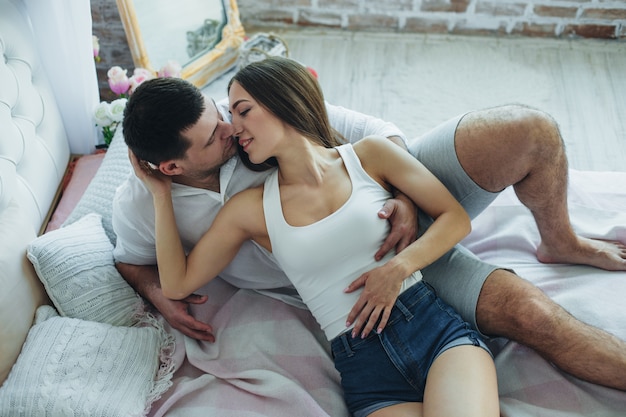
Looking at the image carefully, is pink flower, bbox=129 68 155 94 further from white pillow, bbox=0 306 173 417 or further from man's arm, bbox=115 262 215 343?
white pillow, bbox=0 306 173 417

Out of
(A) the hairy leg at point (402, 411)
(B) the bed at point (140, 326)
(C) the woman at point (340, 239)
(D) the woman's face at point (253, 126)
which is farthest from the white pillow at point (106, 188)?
(A) the hairy leg at point (402, 411)

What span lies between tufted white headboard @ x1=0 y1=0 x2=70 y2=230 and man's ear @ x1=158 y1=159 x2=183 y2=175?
41 cm

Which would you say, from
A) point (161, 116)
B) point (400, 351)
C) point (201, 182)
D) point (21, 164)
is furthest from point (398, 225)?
point (21, 164)

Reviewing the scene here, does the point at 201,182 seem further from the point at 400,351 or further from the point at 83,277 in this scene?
the point at 400,351

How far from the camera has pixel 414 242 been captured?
149 cm

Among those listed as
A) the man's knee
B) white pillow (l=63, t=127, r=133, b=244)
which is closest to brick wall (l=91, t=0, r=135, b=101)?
white pillow (l=63, t=127, r=133, b=244)

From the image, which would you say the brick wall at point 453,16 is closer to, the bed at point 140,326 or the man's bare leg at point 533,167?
the bed at point 140,326

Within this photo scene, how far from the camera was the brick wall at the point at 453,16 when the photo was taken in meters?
2.97

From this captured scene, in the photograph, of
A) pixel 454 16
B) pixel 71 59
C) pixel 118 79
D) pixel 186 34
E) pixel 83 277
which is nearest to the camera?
pixel 83 277

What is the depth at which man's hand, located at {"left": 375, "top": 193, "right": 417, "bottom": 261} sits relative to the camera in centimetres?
149

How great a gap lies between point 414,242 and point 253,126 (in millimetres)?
491

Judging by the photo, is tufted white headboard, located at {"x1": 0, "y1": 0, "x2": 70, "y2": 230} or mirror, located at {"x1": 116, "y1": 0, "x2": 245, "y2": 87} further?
mirror, located at {"x1": 116, "y1": 0, "x2": 245, "y2": 87}

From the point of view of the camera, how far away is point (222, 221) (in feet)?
4.93

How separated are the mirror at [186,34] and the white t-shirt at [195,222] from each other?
0.91 m
